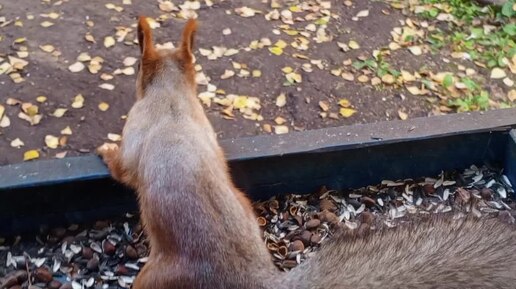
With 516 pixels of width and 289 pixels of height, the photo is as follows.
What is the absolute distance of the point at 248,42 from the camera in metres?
3.77

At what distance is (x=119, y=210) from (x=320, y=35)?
1.73 meters

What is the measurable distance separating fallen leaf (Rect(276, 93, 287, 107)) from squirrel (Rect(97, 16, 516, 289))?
0.95 metres

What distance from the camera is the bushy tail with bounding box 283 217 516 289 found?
185 cm

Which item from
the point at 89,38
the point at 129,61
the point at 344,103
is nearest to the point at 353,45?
the point at 344,103

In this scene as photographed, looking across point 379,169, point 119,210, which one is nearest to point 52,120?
point 119,210

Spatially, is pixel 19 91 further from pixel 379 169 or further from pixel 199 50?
Answer: pixel 379 169

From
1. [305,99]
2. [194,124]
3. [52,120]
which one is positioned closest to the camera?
[194,124]

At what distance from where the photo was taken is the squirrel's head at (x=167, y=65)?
8.54ft

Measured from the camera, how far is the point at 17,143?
10.0 feet

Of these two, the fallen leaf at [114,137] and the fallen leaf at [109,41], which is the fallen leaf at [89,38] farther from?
the fallen leaf at [114,137]

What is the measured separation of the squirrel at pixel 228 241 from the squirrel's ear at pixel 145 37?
0.24 metres

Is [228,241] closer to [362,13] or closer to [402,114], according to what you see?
[402,114]

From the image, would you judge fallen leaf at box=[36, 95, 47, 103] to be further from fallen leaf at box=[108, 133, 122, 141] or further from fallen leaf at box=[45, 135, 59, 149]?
fallen leaf at box=[108, 133, 122, 141]

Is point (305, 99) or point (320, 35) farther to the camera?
point (320, 35)
